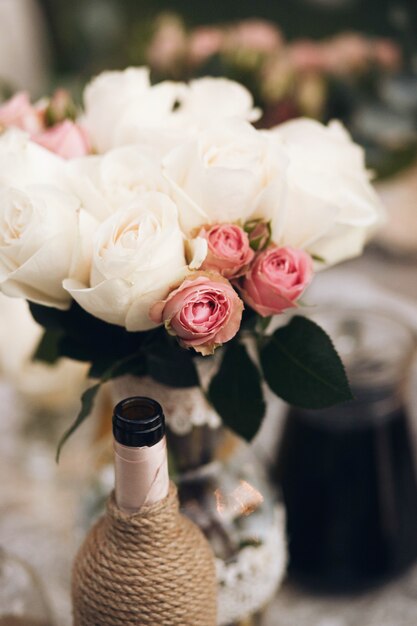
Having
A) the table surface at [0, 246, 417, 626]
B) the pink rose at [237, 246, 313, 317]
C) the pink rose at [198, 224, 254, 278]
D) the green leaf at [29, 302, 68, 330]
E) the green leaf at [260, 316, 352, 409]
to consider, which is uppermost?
the pink rose at [198, 224, 254, 278]

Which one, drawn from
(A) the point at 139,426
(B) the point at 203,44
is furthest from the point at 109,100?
Result: (B) the point at 203,44

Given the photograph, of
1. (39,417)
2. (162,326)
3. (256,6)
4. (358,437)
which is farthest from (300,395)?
(256,6)

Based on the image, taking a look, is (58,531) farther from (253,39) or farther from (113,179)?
(253,39)

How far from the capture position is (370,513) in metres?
0.60

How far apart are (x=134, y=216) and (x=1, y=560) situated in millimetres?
298

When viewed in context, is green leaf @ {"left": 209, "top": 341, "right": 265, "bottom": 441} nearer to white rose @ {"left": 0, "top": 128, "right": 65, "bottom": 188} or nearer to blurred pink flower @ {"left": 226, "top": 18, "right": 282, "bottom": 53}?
white rose @ {"left": 0, "top": 128, "right": 65, "bottom": 188}

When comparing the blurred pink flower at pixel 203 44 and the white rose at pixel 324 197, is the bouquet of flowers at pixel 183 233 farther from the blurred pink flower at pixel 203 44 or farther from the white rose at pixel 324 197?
the blurred pink flower at pixel 203 44

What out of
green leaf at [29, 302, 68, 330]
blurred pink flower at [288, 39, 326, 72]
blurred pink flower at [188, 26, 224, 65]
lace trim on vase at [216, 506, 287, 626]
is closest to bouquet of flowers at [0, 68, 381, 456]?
green leaf at [29, 302, 68, 330]

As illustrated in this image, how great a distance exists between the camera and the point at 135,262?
1.21 ft

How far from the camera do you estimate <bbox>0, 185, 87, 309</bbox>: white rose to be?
1.27ft

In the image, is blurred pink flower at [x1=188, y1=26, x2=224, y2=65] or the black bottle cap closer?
the black bottle cap

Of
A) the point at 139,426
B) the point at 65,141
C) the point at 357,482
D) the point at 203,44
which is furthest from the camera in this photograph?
the point at 203,44

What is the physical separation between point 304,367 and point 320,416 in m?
0.19

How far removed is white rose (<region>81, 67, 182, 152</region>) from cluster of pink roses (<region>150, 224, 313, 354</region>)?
98mm
